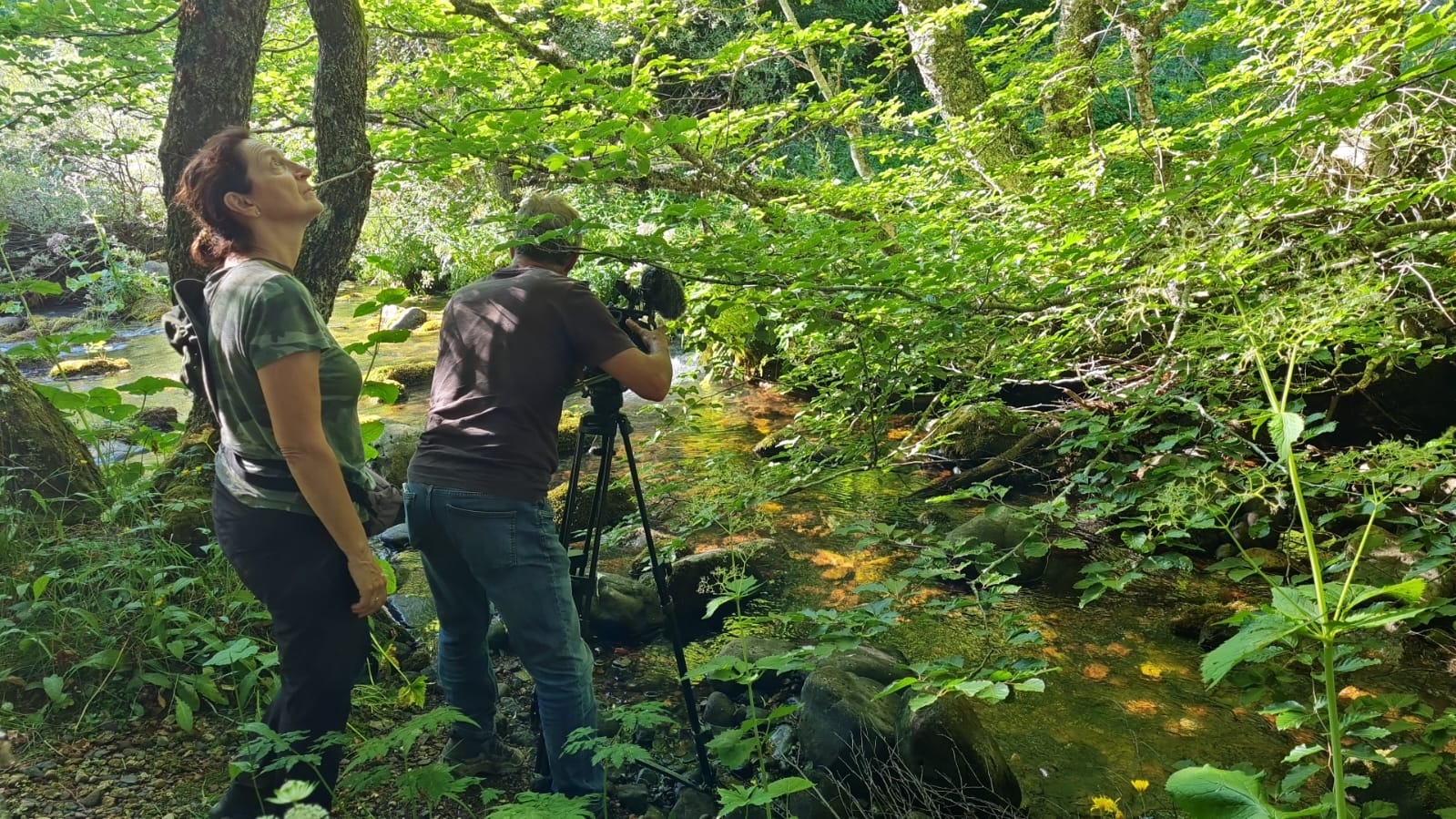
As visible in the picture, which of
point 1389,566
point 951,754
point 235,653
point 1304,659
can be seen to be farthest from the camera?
point 1389,566

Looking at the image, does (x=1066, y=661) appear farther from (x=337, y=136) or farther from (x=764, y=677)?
(x=337, y=136)

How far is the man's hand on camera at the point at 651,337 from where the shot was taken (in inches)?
90.6

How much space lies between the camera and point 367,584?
1.86 metres

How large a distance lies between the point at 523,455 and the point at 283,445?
1.97 feet

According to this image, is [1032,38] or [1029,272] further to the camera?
[1032,38]

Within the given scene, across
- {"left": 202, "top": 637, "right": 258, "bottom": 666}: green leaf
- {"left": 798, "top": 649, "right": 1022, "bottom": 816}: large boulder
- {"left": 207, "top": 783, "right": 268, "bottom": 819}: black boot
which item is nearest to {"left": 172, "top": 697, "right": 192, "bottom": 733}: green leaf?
{"left": 202, "top": 637, "right": 258, "bottom": 666}: green leaf

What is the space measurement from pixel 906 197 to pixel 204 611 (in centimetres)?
362

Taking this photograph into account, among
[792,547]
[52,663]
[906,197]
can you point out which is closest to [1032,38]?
[906,197]

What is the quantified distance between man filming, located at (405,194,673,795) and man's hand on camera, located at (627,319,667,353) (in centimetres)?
7

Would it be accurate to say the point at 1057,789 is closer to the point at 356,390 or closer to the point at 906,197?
Result: the point at 356,390

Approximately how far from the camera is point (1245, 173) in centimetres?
272

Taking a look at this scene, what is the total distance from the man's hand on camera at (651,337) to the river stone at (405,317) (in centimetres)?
959

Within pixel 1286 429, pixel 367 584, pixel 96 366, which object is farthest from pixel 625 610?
pixel 96 366

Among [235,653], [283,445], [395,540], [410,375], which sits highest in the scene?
[283,445]
